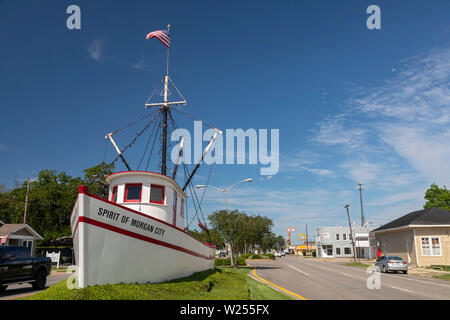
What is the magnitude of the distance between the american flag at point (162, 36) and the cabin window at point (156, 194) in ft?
39.5

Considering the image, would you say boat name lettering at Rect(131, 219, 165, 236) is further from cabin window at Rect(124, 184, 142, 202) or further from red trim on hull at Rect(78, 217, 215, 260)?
cabin window at Rect(124, 184, 142, 202)

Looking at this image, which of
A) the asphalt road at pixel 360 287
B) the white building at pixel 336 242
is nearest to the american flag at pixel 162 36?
the asphalt road at pixel 360 287

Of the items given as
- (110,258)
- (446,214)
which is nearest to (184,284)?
(110,258)

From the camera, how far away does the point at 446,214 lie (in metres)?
37.5

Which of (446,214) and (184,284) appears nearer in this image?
(184,284)

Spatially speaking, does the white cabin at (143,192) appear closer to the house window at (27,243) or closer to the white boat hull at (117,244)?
the white boat hull at (117,244)

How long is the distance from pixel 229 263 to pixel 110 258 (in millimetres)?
33484

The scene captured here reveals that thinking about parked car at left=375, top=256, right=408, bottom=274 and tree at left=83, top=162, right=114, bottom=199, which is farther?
tree at left=83, top=162, right=114, bottom=199

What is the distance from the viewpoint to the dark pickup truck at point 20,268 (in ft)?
41.9

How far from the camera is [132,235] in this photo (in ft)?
31.8

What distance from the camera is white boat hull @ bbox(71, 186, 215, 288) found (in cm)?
856

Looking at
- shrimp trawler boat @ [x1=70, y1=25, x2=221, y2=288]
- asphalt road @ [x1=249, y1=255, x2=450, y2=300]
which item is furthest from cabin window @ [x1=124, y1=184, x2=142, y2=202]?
asphalt road @ [x1=249, y1=255, x2=450, y2=300]

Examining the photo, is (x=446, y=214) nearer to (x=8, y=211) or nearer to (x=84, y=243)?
(x=84, y=243)
